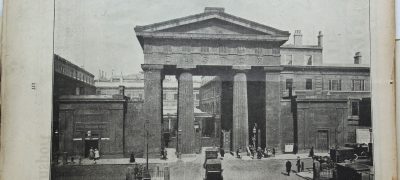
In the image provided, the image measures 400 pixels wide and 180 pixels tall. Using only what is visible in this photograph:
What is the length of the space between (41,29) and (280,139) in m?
3.72

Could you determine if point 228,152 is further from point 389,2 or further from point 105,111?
point 389,2

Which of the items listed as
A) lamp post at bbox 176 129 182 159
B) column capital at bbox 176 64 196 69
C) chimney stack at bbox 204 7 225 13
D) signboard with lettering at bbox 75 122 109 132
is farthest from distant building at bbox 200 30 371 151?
signboard with lettering at bbox 75 122 109 132

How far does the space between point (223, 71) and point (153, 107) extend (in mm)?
1231

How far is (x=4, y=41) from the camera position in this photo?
370cm

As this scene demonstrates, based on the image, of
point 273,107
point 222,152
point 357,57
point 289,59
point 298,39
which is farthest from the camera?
point 289,59

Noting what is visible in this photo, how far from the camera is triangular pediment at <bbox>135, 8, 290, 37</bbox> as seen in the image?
465 centimetres

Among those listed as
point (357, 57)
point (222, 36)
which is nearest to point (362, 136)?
point (357, 57)

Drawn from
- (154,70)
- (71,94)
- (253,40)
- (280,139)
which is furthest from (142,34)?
(280,139)

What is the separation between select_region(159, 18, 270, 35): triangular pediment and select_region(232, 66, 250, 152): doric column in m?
0.58

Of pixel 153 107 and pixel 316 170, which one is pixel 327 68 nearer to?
pixel 316 170

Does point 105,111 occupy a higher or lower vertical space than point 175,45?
lower

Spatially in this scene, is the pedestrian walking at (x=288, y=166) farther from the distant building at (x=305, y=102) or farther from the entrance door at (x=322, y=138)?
the entrance door at (x=322, y=138)

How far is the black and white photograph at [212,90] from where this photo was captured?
4.45 meters

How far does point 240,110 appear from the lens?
18.7ft
